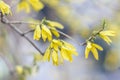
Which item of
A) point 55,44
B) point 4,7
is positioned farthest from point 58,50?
point 4,7

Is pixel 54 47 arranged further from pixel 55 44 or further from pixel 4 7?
pixel 4 7

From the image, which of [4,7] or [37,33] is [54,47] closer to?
[37,33]

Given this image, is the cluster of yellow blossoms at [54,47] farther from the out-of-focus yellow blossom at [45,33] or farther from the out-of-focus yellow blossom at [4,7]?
the out-of-focus yellow blossom at [4,7]

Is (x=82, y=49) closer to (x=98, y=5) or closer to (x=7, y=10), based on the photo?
(x=98, y=5)

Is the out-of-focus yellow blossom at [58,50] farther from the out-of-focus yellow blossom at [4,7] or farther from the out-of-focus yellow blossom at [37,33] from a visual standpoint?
the out-of-focus yellow blossom at [4,7]

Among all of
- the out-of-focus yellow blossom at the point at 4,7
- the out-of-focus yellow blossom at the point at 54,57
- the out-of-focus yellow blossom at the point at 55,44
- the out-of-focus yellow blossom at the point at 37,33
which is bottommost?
the out-of-focus yellow blossom at the point at 54,57

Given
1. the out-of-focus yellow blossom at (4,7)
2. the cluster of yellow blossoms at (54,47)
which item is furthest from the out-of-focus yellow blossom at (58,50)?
the out-of-focus yellow blossom at (4,7)

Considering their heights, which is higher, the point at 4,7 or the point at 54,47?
the point at 4,7

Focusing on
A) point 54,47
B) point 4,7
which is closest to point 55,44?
point 54,47

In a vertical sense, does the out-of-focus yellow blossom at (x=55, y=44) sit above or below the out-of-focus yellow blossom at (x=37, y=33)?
below

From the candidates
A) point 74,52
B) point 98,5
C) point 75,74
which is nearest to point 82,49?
point 75,74

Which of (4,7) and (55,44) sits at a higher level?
(4,7)
